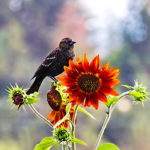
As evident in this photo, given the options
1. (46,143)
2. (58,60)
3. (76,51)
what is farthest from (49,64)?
(76,51)

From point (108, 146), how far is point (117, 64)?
360 inches

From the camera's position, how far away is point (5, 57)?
33.8 ft

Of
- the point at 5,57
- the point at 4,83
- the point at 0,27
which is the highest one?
the point at 0,27

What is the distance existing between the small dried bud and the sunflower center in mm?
48

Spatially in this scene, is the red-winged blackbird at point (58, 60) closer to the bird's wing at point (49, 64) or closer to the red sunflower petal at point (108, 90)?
the bird's wing at point (49, 64)

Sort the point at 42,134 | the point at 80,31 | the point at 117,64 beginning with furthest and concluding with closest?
the point at 80,31 < the point at 117,64 < the point at 42,134

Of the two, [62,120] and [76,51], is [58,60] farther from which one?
[76,51]

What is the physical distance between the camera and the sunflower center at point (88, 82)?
2.40 feet

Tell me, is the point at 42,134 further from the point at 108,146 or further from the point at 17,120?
the point at 108,146

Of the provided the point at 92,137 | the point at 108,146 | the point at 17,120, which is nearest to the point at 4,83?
the point at 17,120

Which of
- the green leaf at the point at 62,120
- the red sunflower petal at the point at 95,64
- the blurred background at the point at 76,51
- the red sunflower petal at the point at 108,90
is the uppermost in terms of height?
the blurred background at the point at 76,51

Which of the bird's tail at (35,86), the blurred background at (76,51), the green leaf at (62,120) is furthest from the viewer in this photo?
the blurred background at (76,51)

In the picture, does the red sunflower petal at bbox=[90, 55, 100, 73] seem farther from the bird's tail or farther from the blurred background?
the blurred background

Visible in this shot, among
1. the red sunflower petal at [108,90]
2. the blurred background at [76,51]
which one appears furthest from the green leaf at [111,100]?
the blurred background at [76,51]
